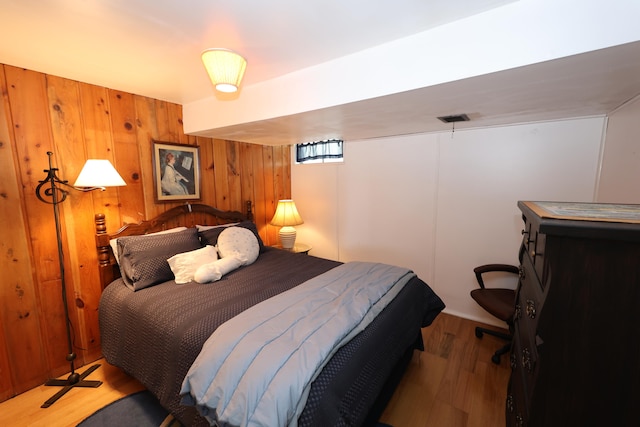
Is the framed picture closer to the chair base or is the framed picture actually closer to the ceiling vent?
the ceiling vent

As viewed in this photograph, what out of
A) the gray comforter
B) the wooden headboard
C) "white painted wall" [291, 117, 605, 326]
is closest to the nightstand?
"white painted wall" [291, 117, 605, 326]

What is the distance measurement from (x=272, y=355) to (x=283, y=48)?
1.64 m

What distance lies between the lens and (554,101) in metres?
1.79

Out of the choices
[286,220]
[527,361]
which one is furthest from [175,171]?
[527,361]

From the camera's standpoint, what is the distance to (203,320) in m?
1.52

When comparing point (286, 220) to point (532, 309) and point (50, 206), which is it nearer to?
point (50, 206)

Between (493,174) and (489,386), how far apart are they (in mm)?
1811

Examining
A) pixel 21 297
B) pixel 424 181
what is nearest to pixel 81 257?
pixel 21 297

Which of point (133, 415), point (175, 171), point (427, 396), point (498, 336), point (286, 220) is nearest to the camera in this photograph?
point (133, 415)

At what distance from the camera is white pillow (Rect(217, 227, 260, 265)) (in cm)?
240

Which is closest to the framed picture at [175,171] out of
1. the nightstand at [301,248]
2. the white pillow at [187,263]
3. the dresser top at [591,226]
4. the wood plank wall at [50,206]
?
the wood plank wall at [50,206]

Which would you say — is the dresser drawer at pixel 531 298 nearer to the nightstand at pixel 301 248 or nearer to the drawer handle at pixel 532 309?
the drawer handle at pixel 532 309

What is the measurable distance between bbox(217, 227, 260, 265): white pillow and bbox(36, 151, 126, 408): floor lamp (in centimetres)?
90

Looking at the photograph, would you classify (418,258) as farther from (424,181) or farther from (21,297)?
(21,297)
